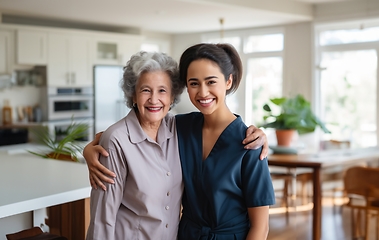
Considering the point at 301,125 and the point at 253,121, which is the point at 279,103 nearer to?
the point at 301,125

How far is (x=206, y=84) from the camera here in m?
1.70

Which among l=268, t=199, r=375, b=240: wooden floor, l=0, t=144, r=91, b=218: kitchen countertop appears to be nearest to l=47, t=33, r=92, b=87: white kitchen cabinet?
l=268, t=199, r=375, b=240: wooden floor

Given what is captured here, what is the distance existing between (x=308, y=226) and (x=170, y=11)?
3343mm

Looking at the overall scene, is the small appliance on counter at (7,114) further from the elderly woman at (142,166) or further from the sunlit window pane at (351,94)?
the elderly woman at (142,166)

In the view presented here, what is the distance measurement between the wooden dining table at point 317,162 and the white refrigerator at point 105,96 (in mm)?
3836

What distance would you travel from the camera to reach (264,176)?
1.70 m

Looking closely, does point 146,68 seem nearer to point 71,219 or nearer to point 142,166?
point 142,166

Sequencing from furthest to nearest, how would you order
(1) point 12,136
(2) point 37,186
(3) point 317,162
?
(1) point 12,136
(3) point 317,162
(2) point 37,186

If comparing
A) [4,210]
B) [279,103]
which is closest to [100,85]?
[279,103]

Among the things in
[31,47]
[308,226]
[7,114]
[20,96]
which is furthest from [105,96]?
[308,226]

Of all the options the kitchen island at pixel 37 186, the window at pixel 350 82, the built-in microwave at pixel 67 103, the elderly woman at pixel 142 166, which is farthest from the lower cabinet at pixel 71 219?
the window at pixel 350 82

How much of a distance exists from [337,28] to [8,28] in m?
4.76

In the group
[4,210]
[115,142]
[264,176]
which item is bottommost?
[4,210]

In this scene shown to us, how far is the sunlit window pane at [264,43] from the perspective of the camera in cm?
812
